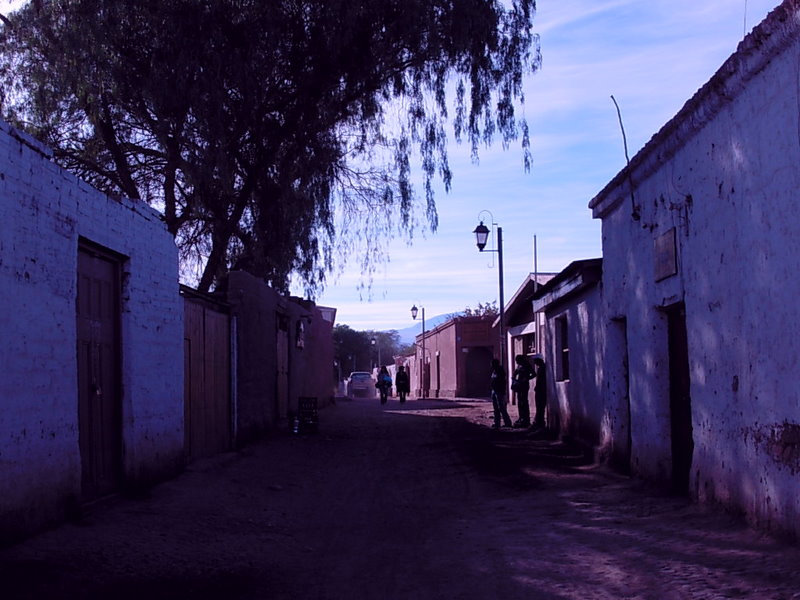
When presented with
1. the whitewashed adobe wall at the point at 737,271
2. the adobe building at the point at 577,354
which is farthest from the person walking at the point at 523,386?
the whitewashed adobe wall at the point at 737,271

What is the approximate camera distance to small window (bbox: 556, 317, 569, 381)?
16828mm

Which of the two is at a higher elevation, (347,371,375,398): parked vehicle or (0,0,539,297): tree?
(0,0,539,297): tree

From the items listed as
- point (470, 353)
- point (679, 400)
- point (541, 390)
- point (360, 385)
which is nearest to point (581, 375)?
point (541, 390)

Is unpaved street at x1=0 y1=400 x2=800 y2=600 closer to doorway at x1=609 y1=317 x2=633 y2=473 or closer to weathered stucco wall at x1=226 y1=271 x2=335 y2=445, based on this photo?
doorway at x1=609 y1=317 x2=633 y2=473

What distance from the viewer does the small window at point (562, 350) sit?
55.2 feet

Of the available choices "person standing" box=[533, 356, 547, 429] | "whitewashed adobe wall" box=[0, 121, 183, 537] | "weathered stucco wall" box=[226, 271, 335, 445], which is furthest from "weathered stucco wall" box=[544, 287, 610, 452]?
"whitewashed adobe wall" box=[0, 121, 183, 537]

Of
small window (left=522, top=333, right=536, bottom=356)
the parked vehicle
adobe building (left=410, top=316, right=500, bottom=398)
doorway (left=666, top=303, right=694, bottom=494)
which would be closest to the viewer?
doorway (left=666, top=303, right=694, bottom=494)

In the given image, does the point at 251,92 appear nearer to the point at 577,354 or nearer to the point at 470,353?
the point at 577,354

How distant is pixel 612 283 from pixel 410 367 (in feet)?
193

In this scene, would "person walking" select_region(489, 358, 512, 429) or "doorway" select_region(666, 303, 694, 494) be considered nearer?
"doorway" select_region(666, 303, 694, 494)

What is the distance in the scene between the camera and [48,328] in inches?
283

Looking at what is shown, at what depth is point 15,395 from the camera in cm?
653

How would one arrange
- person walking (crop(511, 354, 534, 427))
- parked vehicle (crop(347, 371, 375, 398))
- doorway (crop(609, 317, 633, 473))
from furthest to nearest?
1. parked vehicle (crop(347, 371, 375, 398))
2. person walking (crop(511, 354, 534, 427))
3. doorway (crop(609, 317, 633, 473))

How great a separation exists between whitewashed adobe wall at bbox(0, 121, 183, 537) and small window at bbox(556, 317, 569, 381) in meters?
9.14
